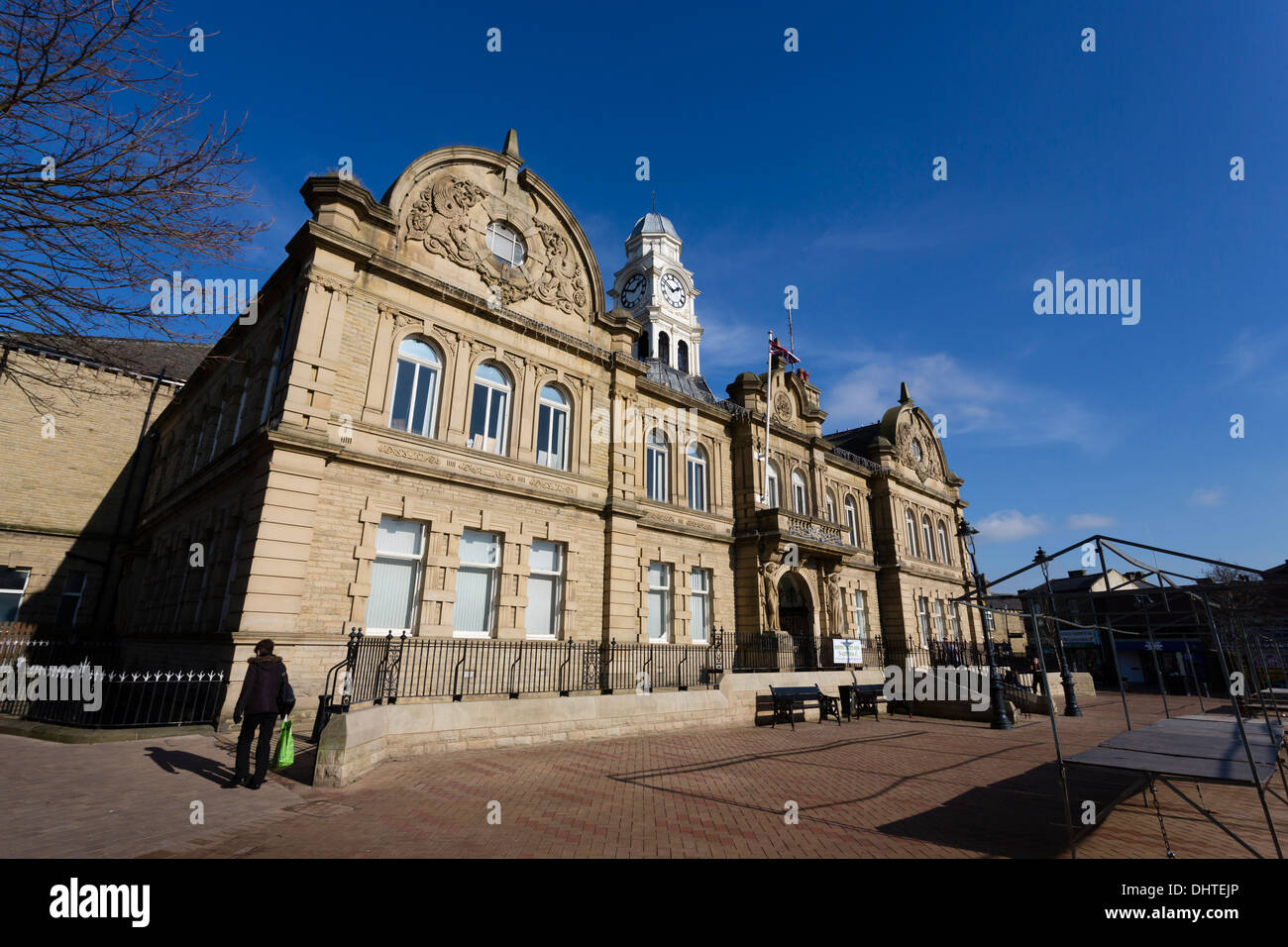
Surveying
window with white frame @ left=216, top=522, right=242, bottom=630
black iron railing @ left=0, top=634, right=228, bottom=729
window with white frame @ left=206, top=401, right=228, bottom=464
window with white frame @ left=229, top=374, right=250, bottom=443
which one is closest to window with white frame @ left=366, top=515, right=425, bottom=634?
window with white frame @ left=216, top=522, right=242, bottom=630

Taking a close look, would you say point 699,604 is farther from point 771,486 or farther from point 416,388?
point 416,388

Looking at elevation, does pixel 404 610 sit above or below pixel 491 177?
below

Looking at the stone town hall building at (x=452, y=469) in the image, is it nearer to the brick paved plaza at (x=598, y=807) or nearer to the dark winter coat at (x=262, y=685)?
the dark winter coat at (x=262, y=685)

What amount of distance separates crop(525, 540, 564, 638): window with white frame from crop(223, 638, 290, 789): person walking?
819 centimetres

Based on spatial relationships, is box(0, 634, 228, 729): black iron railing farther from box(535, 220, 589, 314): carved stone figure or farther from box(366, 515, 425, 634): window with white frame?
box(535, 220, 589, 314): carved stone figure

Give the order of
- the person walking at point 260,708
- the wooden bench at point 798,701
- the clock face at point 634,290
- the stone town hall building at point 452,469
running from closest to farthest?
1. the person walking at point 260,708
2. the stone town hall building at point 452,469
3. the wooden bench at point 798,701
4. the clock face at point 634,290

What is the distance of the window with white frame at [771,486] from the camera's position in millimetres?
24844

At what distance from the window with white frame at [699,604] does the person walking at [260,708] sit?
14577 mm

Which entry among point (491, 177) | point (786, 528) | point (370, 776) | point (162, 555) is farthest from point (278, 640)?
point (786, 528)

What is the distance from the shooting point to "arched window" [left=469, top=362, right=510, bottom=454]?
53.8ft

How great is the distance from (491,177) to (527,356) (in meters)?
5.86

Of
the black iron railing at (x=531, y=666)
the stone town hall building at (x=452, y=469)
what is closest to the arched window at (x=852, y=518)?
the stone town hall building at (x=452, y=469)
